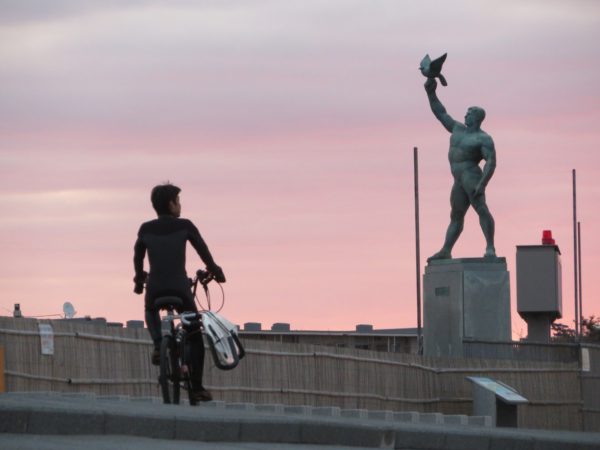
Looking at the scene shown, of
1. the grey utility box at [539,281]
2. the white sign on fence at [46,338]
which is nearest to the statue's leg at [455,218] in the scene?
the grey utility box at [539,281]

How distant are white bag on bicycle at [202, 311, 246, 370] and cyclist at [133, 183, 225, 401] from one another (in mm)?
93

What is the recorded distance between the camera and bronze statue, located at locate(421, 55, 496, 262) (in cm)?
3312

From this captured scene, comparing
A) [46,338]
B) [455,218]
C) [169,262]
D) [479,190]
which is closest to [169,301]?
[169,262]

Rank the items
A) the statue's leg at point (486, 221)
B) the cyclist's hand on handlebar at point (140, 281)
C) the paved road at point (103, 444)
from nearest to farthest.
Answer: the paved road at point (103, 444)
the cyclist's hand on handlebar at point (140, 281)
the statue's leg at point (486, 221)

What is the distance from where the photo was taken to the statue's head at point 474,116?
33281mm

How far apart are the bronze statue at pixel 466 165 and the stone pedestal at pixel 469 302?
1.21 feet

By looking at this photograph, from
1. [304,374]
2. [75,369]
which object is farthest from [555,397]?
[75,369]

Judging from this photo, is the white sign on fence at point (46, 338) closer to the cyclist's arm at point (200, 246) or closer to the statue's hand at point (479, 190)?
the cyclist's arm at point (200, 246)

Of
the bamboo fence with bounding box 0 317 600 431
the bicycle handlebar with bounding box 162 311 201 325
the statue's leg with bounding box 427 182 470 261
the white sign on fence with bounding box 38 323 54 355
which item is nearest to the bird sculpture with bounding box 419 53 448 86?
the statue's leg with bounding box 427 182 470 261

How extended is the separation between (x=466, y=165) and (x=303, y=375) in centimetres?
1092

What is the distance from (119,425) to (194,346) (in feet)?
9.95

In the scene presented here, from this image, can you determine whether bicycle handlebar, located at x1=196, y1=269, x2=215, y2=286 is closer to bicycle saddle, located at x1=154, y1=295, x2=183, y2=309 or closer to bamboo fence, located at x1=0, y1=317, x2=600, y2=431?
bicycle saddle, located at x1=154, y1=295, x2=183, y2=309

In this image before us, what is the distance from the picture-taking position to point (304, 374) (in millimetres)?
23656

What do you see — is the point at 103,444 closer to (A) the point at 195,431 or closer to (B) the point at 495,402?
(A) the point at 195,431
